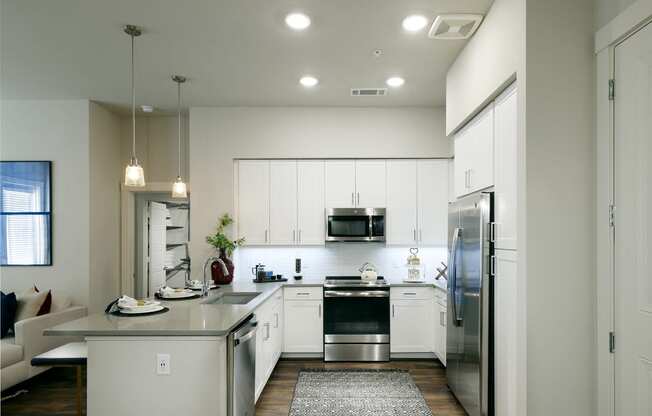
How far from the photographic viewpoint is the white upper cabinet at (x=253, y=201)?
5.43 metres

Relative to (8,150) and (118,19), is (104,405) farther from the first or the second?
(8,150)

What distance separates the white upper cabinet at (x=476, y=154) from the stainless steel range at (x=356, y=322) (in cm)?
174

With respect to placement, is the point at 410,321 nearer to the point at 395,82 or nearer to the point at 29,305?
the point at 395,82

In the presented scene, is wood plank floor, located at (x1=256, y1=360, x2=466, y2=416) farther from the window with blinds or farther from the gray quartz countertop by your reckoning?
the window with blinds

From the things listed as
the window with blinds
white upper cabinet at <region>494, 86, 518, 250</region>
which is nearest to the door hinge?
white upper cabinet at <region>494, 86, 518, 250</region>

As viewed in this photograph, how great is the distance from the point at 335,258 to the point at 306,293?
0.79 metres

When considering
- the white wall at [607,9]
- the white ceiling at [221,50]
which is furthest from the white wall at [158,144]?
the white wall at [607,9]

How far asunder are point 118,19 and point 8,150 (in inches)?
118

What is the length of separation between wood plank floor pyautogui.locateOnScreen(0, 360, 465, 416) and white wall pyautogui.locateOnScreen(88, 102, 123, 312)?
97 cm

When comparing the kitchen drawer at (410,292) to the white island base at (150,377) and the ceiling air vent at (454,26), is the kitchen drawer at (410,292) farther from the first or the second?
the white island base at (150,377)

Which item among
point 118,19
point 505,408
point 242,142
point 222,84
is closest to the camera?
point 505,408

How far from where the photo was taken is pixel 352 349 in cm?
504

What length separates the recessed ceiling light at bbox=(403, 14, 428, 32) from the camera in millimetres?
3102

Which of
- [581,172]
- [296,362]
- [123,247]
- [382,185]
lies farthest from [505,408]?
[123,247]
